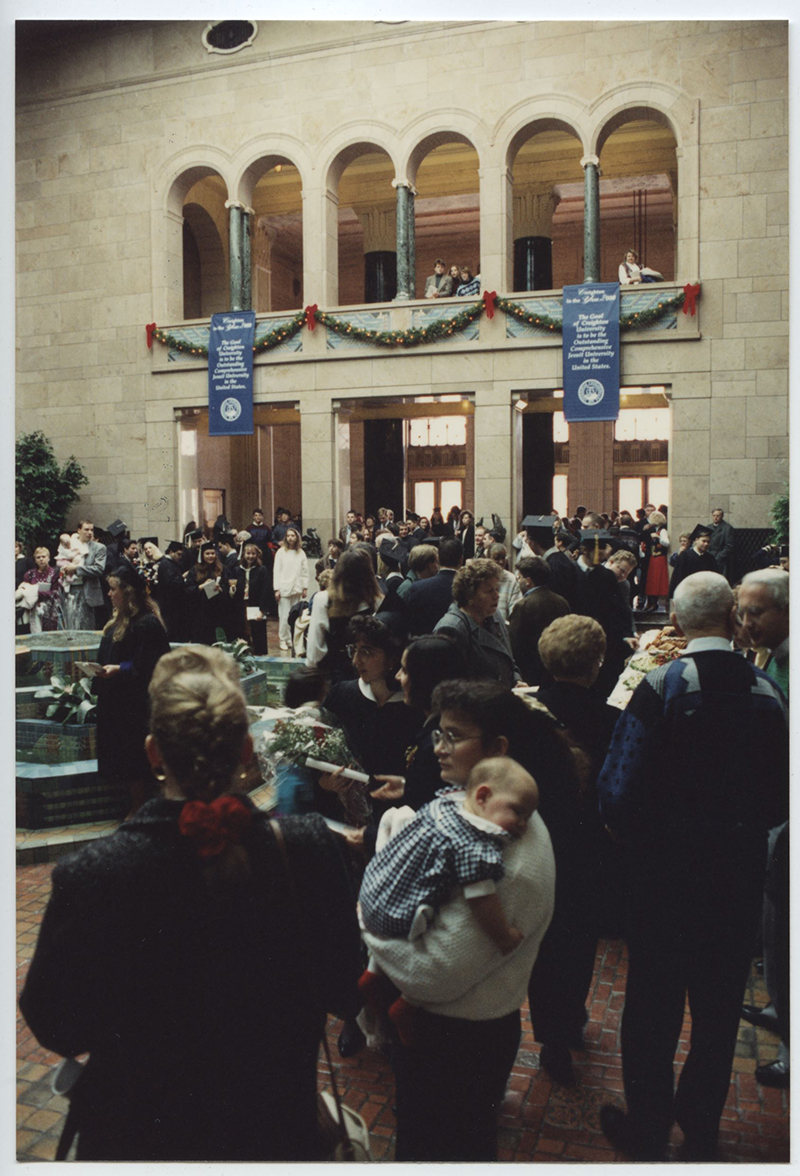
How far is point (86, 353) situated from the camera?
A: 2002cm

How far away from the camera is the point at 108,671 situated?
17.5 feet

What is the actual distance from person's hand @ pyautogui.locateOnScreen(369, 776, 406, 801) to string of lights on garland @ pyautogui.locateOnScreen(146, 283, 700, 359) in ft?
48.2

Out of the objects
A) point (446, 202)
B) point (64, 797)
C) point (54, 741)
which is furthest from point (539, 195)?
point (64, 797)

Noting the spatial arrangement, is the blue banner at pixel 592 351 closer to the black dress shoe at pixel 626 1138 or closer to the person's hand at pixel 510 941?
the black dress shoe at pixel 626 1138

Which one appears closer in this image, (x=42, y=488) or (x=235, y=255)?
(x=42, y=488)

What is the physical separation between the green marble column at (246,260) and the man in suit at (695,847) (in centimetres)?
1820

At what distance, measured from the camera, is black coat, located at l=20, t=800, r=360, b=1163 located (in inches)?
70.3

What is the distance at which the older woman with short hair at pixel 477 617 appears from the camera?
500 cm

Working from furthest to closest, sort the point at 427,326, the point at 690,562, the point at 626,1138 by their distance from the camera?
1. the point at 427,326
2. the point at 690,562
3. the point at 626,1138

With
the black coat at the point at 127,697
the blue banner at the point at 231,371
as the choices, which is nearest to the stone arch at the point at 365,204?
the blue banner at the point at 231,371

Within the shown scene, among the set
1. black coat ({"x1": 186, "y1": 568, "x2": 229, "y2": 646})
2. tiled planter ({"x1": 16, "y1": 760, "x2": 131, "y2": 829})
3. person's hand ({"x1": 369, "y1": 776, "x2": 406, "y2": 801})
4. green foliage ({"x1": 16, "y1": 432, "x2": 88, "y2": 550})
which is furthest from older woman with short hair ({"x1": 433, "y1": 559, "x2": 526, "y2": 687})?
green foliage ({"x1": 16, "y1": 432, "x2": 88, "y2": 550})

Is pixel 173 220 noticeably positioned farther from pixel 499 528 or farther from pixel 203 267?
pixel 499 528

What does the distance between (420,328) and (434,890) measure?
1683 cm

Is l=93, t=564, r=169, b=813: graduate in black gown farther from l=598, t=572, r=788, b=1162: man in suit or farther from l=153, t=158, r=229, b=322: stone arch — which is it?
l=153, t=158, r=229, b=322: stone arch
